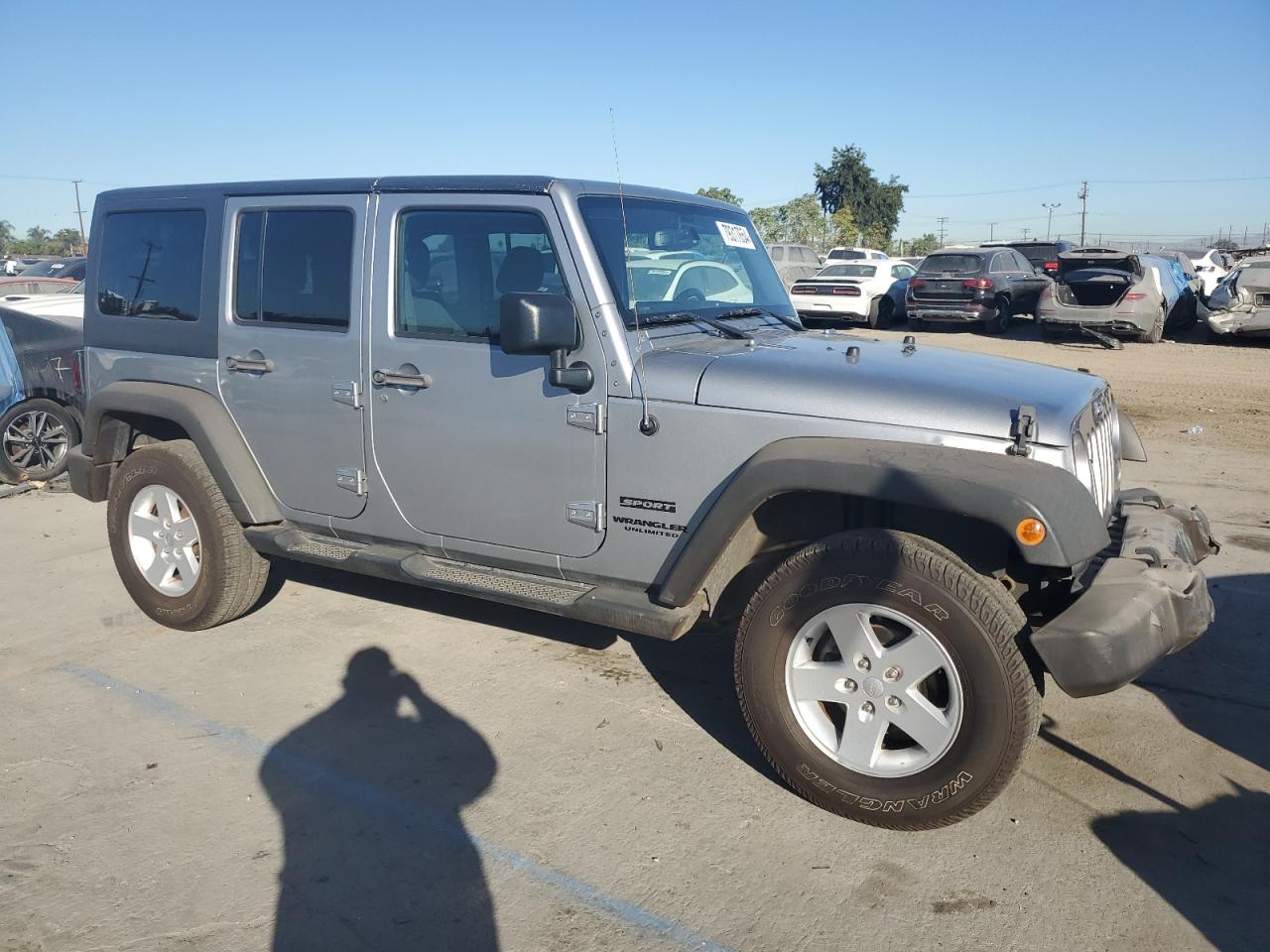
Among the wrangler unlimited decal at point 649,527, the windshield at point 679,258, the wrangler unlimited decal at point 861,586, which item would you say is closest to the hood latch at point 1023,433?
the wrangler unlimited decal at point 861,586

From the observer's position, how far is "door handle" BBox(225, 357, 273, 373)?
4266 millimetres

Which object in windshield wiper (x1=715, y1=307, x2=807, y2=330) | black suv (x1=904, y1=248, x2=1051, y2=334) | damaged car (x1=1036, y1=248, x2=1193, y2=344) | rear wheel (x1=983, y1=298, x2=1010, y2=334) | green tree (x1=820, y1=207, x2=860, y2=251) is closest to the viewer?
windshield wiper (x1=715, y1=307, x2=807, y2=330)

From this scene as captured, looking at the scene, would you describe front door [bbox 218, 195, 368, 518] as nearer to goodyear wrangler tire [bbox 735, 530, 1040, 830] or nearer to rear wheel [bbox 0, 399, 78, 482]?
goodyear wrangler tire [bbox 735, 530, 1040, 830]

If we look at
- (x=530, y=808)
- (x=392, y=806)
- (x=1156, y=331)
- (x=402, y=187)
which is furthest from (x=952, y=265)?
(x=392, y=806)

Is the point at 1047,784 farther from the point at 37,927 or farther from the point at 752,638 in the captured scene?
the point at 37,927

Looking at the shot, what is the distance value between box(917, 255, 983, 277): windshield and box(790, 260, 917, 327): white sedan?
97 centimetres

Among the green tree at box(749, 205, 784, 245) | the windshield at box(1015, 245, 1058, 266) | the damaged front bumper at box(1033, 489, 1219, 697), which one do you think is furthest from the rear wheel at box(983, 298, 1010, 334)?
the green tree at box(749, 205, 784, 245)

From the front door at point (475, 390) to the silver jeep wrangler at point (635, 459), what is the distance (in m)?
0.01

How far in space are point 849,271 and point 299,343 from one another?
56.1ft

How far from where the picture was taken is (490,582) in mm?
3775

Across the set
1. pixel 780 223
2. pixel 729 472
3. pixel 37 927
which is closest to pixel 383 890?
pixel 37 927

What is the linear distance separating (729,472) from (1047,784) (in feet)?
5.05

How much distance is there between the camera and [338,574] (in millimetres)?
5684

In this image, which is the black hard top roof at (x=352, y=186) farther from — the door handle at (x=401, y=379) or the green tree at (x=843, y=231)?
the green tree at (x=843, y=231)
